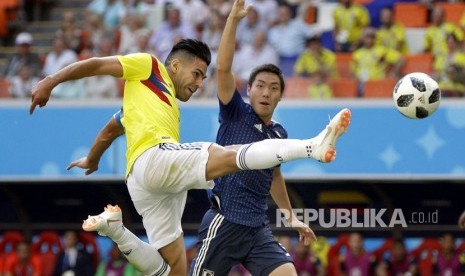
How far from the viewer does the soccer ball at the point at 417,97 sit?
9.77 m

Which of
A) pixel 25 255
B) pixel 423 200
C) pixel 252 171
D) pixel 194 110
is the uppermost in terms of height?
pixel 252 171

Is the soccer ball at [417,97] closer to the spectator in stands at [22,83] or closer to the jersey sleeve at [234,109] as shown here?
the jersey sleeve at [234,109]

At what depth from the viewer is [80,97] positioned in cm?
1638

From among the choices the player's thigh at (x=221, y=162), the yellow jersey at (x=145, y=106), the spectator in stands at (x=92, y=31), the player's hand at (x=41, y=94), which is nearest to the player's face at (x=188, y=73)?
the yellow jersey at (x=145, y=106)

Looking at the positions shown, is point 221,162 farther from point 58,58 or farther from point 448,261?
point 58,58

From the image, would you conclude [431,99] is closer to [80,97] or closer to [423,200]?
[423,200]

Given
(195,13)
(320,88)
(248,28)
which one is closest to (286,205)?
(320,88)

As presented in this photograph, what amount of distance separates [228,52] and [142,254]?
5.45 feet

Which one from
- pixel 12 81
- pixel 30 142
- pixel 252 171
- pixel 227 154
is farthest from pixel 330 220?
pixel 12 81

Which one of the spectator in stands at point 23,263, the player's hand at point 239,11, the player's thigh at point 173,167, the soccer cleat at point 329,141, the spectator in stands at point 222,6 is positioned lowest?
the spectator in stands at point 23,263

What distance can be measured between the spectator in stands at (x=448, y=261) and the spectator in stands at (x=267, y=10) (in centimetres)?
425

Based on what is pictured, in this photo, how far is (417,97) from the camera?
9781 millimetres

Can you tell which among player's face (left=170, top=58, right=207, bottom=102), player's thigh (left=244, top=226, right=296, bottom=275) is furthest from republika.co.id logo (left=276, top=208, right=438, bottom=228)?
player's face (left=170, top=58, right=207, bottom=102)

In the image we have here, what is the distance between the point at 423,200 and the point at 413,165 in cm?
60
